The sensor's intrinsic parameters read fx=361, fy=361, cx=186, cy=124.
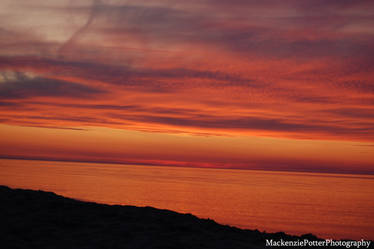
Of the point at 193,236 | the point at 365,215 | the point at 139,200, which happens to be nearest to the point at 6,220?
the point at 193,236

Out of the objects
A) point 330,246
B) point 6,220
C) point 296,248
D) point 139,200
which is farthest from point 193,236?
point 139,200

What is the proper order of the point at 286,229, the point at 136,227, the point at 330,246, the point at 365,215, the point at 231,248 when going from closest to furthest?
the point at 231,248 → the point at 330,246 → the point at 136,227 → the point at 286,229 → the point at 365,215

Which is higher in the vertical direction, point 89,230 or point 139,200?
point 139,200

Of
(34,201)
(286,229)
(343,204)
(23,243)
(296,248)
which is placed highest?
(343,204)

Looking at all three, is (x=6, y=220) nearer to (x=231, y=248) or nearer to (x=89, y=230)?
(x=89, y=230)

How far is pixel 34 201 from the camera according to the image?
39.9 ft

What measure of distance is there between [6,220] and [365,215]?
23264 millimetres

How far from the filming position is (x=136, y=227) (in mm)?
9516

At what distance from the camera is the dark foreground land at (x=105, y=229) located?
8.20 meters

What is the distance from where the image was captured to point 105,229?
9367 millimetres

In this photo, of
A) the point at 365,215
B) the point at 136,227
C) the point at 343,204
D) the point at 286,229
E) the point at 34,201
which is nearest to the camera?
the point at 136,227

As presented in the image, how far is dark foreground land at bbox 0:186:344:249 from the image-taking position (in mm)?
8203

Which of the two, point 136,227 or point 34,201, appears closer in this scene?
point 136,227

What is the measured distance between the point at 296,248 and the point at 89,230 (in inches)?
202
